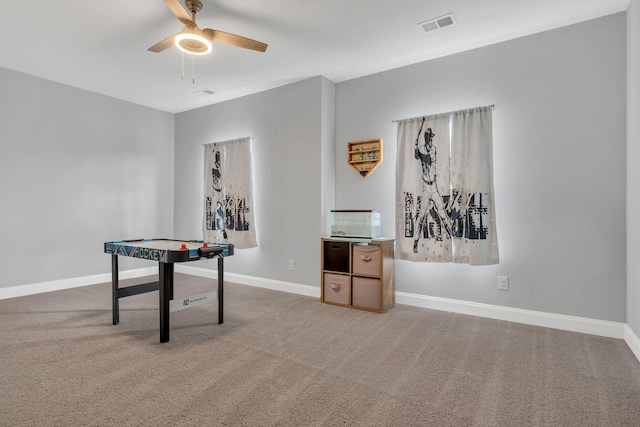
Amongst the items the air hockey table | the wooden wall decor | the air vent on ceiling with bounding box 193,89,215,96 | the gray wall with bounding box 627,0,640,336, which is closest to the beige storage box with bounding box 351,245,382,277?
the wooden wall decor

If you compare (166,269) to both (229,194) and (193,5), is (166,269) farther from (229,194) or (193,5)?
(229,194)

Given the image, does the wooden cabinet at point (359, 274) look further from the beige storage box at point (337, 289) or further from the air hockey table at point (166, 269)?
the air hockey table at point (166, 269)

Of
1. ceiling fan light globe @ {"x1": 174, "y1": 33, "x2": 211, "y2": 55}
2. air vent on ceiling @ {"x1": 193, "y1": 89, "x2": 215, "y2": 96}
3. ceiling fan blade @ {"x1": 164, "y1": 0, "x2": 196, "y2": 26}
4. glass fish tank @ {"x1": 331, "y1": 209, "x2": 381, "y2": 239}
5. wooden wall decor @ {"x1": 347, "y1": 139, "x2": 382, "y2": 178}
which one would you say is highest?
air vent on ceiling @ {"x1": 193, "y1": 89, "x2": 215, "y2": 96}

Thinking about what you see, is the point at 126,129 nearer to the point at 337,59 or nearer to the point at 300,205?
the point at 300,205

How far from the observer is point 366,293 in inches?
141

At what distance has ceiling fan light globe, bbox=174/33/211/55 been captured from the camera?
8.50 ft

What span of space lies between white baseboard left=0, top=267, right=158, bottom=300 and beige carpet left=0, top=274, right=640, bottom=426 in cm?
75

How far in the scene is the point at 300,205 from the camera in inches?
172

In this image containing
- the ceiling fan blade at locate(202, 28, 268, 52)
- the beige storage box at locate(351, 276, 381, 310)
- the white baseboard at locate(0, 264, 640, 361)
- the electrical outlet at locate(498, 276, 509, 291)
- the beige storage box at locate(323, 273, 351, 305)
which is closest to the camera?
the ceiling fan blade at locate(202, 28, 268, 52)

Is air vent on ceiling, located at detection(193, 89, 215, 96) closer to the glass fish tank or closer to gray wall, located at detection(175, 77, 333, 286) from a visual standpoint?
gray wall, located at detection(175, 77, 333, 286)

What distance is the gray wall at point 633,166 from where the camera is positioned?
2.43 m

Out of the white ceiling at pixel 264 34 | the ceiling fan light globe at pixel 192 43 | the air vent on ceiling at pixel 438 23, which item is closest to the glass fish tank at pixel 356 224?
the white ceiling at pixel 264 34

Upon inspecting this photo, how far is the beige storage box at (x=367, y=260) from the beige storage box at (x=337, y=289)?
0.19m

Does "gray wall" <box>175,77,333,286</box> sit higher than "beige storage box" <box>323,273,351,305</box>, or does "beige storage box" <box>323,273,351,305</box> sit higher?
"gray wall" <box>175,77,333,286</box>
